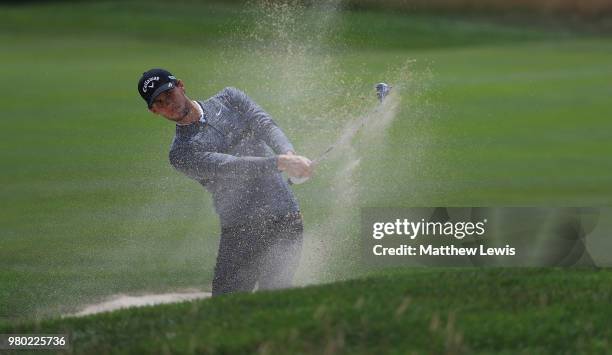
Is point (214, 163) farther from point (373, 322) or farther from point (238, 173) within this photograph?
point (373, 322)

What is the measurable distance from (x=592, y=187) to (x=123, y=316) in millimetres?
7497

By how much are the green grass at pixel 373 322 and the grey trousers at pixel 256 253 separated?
0.82 metres

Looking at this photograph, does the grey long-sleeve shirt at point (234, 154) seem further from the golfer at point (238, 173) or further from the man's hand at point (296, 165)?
the man's hand at point (296, 165)

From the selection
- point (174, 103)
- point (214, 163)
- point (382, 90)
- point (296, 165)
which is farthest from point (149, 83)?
point (382, 90)

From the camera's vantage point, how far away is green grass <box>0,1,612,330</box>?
32.2 feet

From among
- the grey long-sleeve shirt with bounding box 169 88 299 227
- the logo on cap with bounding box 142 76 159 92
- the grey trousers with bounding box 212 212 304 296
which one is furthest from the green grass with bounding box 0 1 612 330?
the logo on cap with bounding box 142 76 159 92

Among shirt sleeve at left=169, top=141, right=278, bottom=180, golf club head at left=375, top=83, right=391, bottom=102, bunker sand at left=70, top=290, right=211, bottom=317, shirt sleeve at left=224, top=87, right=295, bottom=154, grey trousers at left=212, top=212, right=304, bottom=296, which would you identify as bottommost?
bunker sand at left=70, top=290, right=211, bottom=317

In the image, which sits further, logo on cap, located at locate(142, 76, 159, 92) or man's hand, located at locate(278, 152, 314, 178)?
logo on cap, located at locate(142, 76, 159, 92)

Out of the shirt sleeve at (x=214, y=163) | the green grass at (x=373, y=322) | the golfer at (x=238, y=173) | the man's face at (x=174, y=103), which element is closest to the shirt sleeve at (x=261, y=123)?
the golfer at (x=238, y=173)

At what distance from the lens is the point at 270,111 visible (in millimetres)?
13195

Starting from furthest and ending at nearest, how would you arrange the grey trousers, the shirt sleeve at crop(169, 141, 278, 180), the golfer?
the grey trousers, the golfer, the shirt sleeve at crop(169, 141, 278, 180)

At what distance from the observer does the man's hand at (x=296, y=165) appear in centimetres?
661

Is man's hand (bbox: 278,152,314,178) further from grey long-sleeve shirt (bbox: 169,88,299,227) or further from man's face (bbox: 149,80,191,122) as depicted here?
man's face (bbox: 149,80,191,122)

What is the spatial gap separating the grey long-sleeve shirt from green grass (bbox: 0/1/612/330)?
5.35 ft
